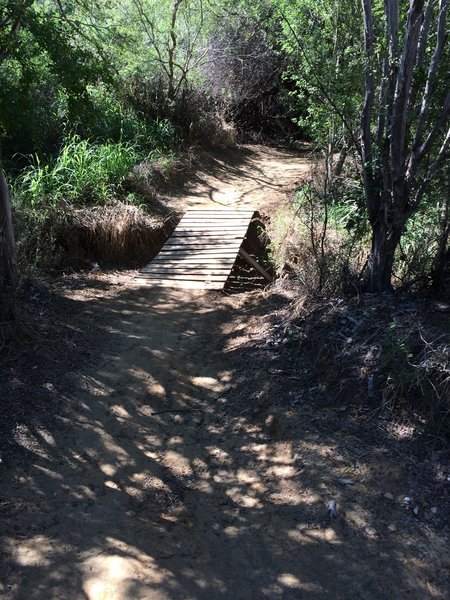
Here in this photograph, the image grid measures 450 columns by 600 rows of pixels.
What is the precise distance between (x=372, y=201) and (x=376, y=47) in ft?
4.10

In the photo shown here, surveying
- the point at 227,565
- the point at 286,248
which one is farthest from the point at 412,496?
the point at 286,248

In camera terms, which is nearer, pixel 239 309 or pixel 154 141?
pixel 239 309

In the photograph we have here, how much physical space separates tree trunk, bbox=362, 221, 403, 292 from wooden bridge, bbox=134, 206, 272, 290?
2.38 m

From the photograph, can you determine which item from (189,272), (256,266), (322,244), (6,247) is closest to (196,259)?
(189,272)

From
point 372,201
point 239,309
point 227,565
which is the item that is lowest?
point 227,565

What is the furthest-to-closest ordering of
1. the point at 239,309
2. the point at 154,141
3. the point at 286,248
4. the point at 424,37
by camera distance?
the point at 154,141, the point at 286,248, the point at 239,309, the point at 424,37

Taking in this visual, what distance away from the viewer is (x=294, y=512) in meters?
3.49

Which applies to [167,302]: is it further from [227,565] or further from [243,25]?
[243,25]

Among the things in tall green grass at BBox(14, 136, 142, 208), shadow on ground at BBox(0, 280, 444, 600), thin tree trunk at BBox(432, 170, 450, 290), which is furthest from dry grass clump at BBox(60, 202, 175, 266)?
thin tree trunk at BBox(432, 170, 450, 290)

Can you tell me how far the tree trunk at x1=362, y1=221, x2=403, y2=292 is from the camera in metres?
5.18

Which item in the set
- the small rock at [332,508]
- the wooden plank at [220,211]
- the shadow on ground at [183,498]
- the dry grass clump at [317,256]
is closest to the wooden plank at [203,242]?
the dry grass clump at [317,256]

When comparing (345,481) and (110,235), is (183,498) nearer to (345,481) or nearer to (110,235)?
(345,481)

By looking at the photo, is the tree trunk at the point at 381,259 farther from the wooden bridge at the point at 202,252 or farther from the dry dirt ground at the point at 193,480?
the wooden bridge at the point at 202,252

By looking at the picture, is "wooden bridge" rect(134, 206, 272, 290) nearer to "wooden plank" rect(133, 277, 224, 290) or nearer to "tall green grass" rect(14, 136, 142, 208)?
"wooden plank" rect(133, 277, 224, 290)
